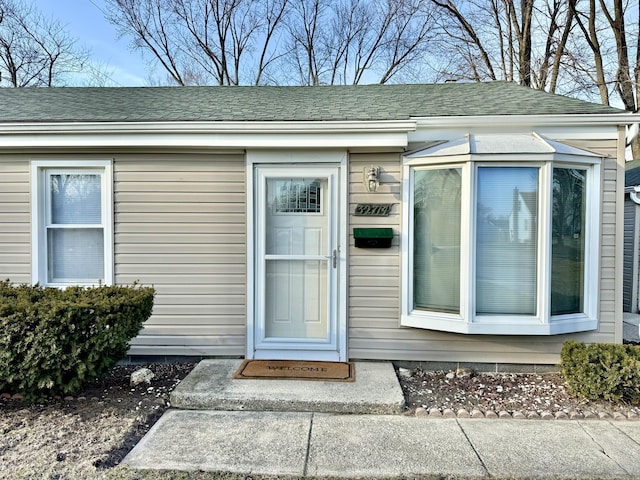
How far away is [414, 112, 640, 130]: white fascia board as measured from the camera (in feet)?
12.0

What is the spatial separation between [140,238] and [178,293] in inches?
26.8

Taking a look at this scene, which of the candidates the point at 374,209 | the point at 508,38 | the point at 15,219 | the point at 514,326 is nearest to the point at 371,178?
the point at 374,209

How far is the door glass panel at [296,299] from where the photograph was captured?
4.05m

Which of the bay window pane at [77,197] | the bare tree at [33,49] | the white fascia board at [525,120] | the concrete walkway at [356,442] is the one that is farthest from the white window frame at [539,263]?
the bare tree at [33,49]

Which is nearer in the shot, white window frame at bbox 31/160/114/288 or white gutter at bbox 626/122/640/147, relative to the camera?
white gutter at bbox 626/122/640/147

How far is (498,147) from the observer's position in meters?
3.57

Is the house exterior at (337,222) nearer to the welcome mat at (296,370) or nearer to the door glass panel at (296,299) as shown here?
the door glass panel at (296,299)

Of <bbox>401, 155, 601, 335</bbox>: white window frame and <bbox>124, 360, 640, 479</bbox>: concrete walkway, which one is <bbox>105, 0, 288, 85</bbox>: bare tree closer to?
<bbox>401, 155, 601, 335</bbox>: white window frame

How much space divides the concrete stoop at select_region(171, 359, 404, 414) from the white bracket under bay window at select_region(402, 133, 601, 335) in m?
0.87

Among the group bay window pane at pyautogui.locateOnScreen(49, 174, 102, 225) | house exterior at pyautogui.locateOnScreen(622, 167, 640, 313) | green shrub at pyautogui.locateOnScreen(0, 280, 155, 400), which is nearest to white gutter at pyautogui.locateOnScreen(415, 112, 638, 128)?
house exterior at pyautogui.locateOnScreen(622, 167, 640, 313)

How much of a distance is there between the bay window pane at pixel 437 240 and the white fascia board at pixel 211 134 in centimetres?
53

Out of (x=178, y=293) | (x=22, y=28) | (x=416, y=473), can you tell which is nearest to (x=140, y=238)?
(x=178, y=293)

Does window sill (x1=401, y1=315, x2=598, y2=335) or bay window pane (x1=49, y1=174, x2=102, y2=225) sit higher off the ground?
bay window pane (x1=49, y1=174, x2=102, y2=225)

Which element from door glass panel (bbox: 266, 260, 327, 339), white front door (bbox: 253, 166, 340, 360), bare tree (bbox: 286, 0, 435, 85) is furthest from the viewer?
bare tree (bbox: 286, 0, 435, 85)
